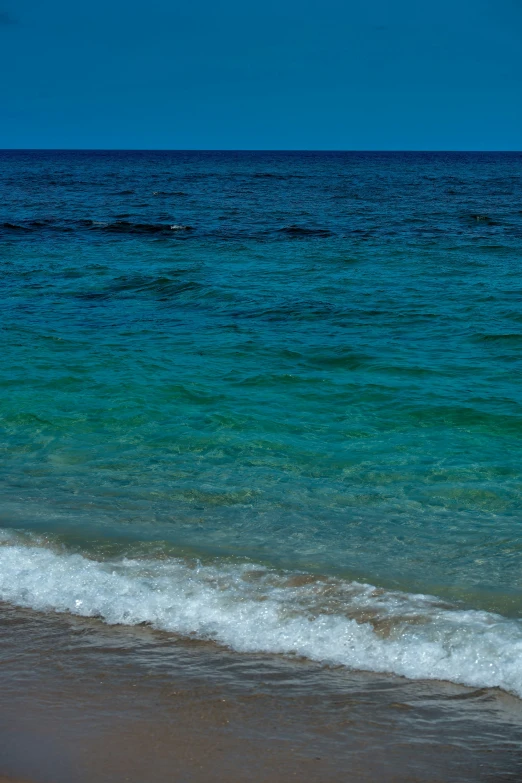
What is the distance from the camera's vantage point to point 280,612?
498 cm

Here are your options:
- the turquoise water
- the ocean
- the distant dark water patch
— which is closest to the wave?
the distant dark water patch

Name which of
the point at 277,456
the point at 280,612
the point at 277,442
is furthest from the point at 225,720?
the point at 277,442

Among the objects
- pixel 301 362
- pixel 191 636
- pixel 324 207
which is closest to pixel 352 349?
pixel 301 362

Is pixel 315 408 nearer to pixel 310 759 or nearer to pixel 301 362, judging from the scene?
pixel 301 362

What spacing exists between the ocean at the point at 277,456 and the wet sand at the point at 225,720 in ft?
0.78

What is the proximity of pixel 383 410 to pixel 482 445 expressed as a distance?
1314 mm

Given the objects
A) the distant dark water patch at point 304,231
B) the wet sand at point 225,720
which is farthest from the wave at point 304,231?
the wet sand at point 225,720

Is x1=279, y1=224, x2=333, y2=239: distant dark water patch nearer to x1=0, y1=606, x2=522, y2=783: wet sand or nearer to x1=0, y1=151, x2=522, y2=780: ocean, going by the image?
x1=0, y1=151, x2=522, y2=780: ocean

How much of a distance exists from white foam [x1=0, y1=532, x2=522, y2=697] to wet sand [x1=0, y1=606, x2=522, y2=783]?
15 centimetres

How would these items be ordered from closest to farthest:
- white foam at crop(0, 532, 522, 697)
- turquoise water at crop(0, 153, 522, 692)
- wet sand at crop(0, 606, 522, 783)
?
1. wet sand at crop(0, 606, 522, 783)
2. white foam at crop(0, 532, 522, 697)
3. turquoise water at crop(0, 153, 522, 692)

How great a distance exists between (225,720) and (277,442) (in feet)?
14.0

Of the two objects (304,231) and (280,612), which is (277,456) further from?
(304,231)

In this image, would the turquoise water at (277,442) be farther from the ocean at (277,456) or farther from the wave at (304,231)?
the wave at (304,231)

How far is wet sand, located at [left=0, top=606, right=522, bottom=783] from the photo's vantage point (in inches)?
141
